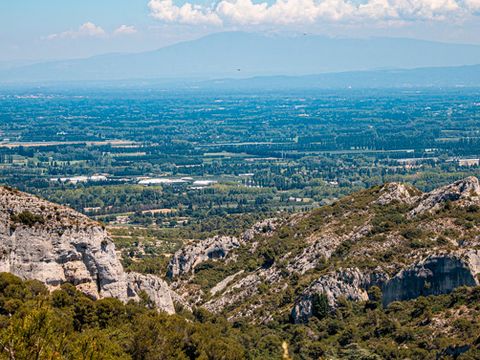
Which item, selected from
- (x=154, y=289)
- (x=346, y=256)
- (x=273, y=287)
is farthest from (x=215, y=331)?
(x=346, y=256)

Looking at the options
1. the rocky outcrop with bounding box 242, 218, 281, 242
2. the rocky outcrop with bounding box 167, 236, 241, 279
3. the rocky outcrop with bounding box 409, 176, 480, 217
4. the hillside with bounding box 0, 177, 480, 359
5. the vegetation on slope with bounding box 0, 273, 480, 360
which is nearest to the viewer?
the vegetation on slope with bounding box 0, 273, 480, 360

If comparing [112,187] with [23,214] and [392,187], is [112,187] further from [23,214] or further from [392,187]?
[23,214]

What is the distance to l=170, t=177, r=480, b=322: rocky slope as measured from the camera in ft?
160

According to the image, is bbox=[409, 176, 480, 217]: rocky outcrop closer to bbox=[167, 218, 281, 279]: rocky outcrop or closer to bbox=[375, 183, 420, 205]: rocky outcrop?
bbox=[375, 183, 420, 205]: rocky outcrop

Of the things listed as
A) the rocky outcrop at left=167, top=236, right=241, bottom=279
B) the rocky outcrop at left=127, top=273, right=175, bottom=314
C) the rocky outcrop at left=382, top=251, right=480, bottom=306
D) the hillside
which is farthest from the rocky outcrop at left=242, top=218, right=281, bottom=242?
the rocky outcrop at left=382, top=251, right=480, bottom=306

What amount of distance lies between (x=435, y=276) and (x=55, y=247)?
1911cm

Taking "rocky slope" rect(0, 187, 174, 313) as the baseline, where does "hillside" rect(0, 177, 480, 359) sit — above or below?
below

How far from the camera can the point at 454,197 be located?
58469 millimetres

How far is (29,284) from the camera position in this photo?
39.5 metres

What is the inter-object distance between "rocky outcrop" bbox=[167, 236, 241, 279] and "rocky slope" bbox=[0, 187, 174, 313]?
67.2ft

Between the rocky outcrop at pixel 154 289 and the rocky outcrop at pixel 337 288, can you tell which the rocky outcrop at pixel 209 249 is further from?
the rocky outcrop at pixel 337 288

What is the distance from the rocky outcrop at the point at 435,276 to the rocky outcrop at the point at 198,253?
17796 mm

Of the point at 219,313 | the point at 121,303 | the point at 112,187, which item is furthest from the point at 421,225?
the point at 112,187

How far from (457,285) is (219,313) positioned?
14.5 metres
